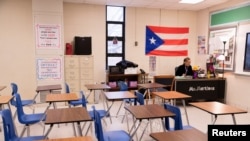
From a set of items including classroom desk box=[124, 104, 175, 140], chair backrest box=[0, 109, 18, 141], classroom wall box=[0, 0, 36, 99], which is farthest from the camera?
classroom wall box=[0, 0, 36, 99]

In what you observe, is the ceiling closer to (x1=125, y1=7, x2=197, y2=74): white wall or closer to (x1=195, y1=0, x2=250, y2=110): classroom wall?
(x1=195, y1=0, x2=250, y2=110): classroom wall

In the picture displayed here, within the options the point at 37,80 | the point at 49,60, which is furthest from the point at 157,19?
the point at 37,80

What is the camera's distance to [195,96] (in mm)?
6258

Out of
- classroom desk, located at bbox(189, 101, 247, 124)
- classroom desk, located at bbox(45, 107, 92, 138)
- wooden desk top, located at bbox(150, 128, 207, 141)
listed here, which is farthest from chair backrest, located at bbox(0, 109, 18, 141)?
classroom desk, located at bbox(189, 101, 247, 124)

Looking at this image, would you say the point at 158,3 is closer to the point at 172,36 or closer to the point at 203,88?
the point at 172,36

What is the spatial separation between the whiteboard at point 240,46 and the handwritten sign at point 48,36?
4.89 metres

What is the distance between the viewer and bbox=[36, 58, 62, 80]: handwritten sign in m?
6.10

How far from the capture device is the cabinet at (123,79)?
6.87m

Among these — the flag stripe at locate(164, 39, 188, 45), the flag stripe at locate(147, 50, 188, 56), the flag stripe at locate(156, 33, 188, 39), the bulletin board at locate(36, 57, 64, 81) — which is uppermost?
the flag stripe at locate(156, 33, 188, 39)

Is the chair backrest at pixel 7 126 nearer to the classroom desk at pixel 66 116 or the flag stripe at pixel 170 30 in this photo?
the classroom desk at pixel 66 116

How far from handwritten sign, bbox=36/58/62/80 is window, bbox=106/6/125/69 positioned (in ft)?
5.47

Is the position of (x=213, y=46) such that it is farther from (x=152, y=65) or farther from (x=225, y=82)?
(x=152, y=65)

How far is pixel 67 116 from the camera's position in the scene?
2.65m

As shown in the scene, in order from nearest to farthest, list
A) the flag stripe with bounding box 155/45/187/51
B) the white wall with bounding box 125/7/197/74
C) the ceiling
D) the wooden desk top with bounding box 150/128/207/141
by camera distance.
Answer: the wooden desk top with bounding box 150/128/207/141 < the ceiling < the white wall with bounding box 125/7/197/74 < the flag stripe with bounding box 155/45/187/51
